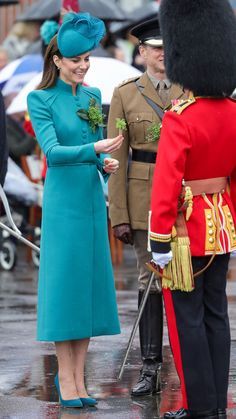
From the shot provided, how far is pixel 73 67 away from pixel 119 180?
81cm

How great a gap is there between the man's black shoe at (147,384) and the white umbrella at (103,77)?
5812 mm

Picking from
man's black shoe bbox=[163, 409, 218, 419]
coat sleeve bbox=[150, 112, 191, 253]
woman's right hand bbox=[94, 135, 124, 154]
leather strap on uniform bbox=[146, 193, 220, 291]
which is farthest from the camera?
woman's right hand bbox=[94, 135, 124, 154]

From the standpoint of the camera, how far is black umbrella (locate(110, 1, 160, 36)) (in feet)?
65.8

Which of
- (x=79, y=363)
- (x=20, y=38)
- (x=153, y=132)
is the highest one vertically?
(x=153, y=132)

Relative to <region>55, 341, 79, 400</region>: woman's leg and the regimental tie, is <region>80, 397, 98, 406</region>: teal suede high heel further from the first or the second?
the regimental tie

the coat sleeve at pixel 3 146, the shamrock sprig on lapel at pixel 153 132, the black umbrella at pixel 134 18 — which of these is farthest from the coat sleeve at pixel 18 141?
the shamrock sprig on lapel at pixel 153 132

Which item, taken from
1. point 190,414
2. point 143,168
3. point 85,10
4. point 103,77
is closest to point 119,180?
point 143,168

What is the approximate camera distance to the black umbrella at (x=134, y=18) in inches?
789

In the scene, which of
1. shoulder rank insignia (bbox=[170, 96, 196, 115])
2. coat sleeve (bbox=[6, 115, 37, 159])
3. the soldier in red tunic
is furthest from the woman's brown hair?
coat sleeve (bbox=[6, 115, 37, 159])

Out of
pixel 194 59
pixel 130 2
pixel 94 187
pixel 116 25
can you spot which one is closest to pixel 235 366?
pixel 94 187

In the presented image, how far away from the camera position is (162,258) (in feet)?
21.4

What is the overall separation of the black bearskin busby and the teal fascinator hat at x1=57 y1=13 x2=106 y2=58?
0.49 metres

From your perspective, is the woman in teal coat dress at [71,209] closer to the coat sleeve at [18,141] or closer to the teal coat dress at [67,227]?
the teal coat dress at [67,227]

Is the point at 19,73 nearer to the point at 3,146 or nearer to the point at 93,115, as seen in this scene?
the point at 3,146
